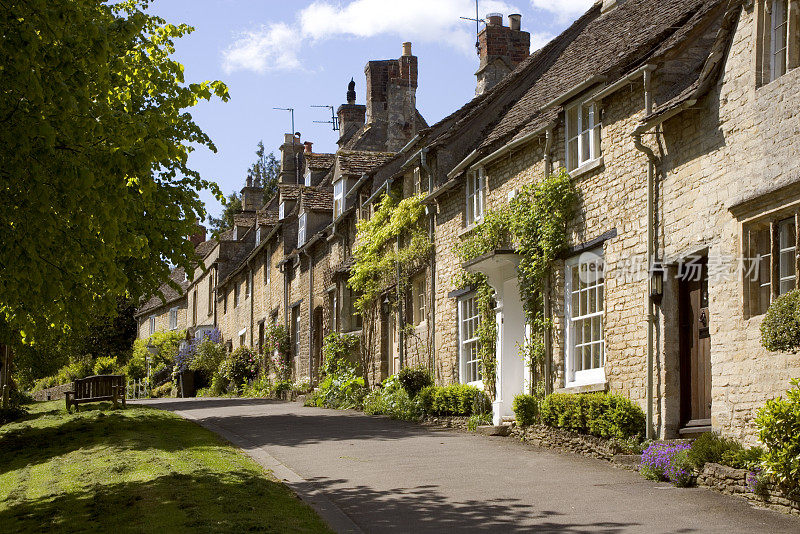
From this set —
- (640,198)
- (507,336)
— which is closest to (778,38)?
(640,198)

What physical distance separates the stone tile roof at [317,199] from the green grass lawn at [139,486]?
17.0 meters

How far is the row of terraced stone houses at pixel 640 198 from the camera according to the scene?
1116 centimetres

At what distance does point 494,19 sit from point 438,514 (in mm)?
19123

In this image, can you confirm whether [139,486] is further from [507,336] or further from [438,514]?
[507,336]

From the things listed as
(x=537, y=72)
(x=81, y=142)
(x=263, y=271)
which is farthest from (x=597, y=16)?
(x=263, y=271)

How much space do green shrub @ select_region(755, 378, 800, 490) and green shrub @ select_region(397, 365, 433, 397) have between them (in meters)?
12.1

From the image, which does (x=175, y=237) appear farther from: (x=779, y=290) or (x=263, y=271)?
(x=263, y=271)

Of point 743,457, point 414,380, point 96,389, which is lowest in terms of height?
point 743,457

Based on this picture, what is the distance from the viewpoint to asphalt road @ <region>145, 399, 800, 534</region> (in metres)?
9.19

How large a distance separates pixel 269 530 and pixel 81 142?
4.82m

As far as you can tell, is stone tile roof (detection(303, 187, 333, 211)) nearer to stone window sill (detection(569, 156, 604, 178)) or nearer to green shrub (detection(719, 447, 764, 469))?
stone window sill (detection(569, 156, 604, 178))

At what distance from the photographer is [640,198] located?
1373cm

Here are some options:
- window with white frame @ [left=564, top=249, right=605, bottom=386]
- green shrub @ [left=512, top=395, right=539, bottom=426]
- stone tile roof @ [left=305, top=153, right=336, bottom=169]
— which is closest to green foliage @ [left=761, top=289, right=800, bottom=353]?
window with white frame @ [left=564, top=249, right=605, bottom=386]

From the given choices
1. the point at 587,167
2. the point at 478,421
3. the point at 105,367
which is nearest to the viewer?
the point at 587,167
